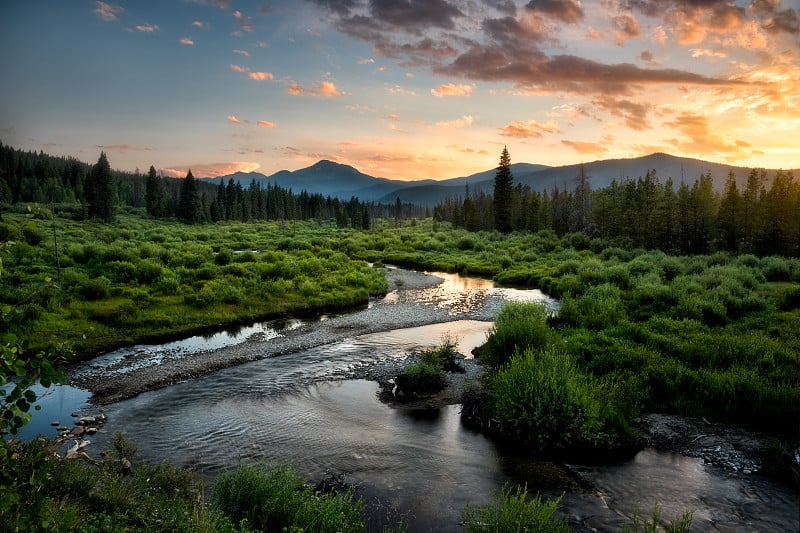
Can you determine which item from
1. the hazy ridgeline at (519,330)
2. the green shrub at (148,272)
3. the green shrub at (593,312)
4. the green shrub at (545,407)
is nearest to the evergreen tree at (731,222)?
A: the hazy ridgeline at (519,330)

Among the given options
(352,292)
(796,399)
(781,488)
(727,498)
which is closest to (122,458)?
(727,498)

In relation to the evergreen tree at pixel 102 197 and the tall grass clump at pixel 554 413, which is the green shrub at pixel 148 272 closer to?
the tall grass clump at pixel 554 413

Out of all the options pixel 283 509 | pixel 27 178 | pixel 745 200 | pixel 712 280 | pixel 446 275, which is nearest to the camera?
pixel 283 509

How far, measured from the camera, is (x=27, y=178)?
112 m

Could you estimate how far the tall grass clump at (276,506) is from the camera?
23.9 feet

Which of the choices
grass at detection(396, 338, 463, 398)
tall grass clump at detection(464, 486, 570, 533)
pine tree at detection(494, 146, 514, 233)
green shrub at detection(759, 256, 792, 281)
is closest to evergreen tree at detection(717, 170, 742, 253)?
green shrub at detection(759, 256, 792, 281)

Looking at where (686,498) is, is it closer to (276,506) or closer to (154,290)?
(276,506)

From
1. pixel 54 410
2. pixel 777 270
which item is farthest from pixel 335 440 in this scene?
pixel 777 270

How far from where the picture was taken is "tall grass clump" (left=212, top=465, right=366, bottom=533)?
728 cm

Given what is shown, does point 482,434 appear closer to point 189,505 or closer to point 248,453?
point 248,453

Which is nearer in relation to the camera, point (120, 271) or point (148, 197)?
point (120, 271)

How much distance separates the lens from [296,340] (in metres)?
21.5

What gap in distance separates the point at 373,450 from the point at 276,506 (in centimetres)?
435

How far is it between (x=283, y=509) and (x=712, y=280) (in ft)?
91.7
